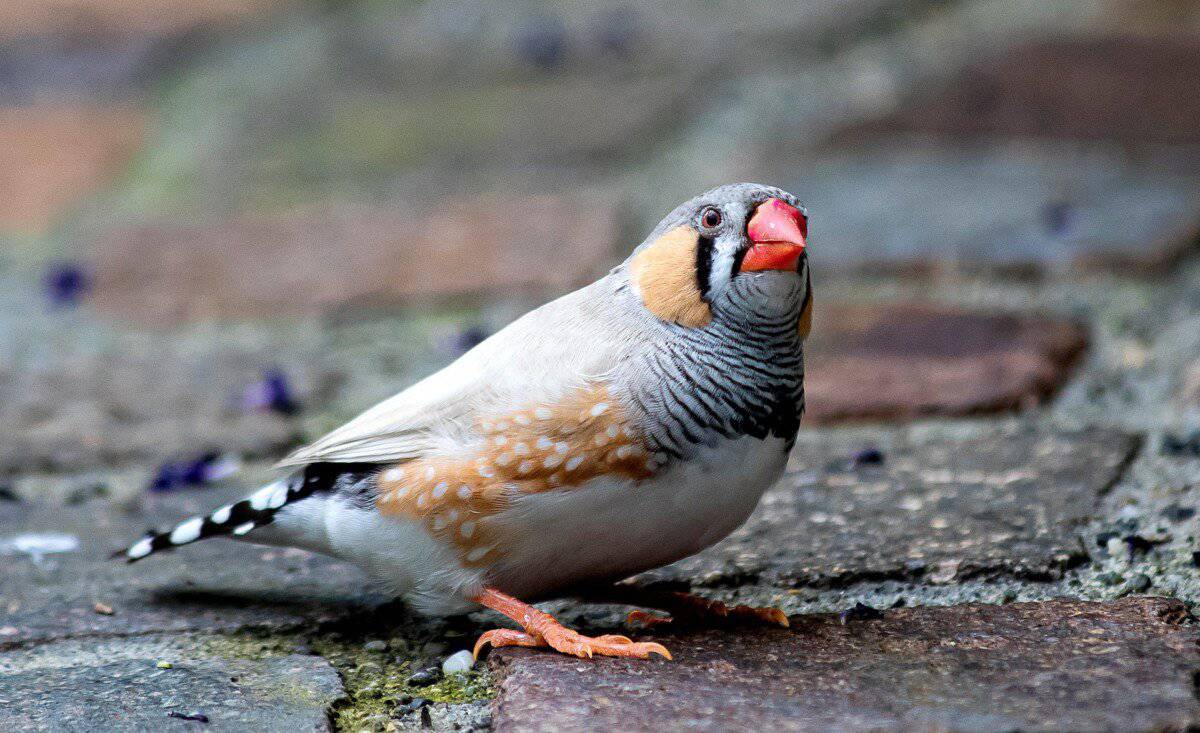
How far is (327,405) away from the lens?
3.72m

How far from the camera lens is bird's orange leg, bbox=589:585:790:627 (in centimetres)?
248

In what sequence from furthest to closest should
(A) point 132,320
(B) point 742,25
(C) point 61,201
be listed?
(B) point 742,25 → (C) point 61,201 → (A) point 132,320

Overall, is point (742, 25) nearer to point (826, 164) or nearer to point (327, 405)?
point (826, 164)

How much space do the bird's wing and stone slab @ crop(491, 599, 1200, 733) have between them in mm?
398

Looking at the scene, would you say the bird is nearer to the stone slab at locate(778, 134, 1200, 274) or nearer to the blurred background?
the blurred background

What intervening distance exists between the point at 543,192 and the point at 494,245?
517 mm

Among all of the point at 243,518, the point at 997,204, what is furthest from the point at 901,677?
the point at 997,204

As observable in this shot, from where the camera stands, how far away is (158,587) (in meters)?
2.82

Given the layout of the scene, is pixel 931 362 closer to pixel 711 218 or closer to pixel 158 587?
pixel 711 218

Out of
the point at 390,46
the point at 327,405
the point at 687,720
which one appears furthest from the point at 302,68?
the point at 687,720

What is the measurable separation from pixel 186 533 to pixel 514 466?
0.75 metres

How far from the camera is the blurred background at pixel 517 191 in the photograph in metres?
3.68

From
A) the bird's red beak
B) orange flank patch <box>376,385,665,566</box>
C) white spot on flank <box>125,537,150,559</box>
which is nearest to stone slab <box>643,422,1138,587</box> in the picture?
orange flank patch <box>376,385,665,566</box>

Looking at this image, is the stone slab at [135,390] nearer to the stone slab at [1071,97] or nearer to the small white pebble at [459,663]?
the small white pebble at [459,663]
